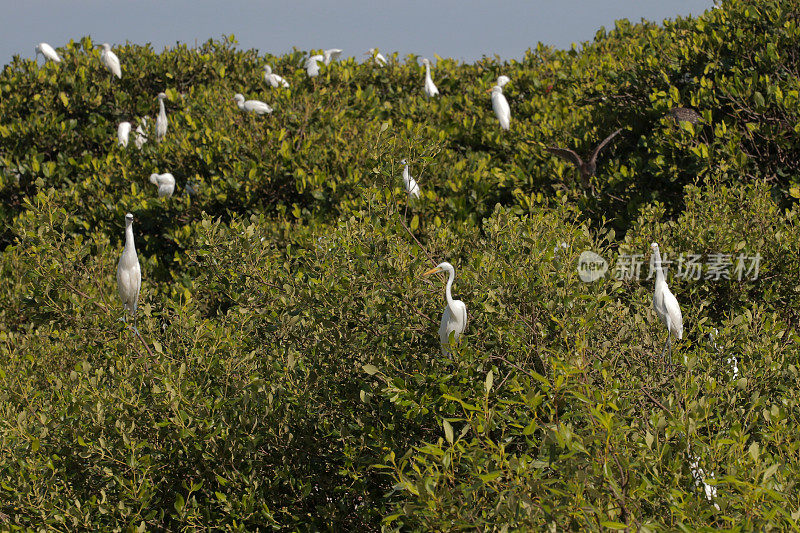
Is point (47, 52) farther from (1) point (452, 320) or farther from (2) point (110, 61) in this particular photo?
(1) point (452, 320)

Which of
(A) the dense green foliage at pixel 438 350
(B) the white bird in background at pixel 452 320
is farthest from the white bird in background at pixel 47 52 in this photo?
(B) the white bird in background at pixel 452 320

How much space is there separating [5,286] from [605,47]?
35.1 feet

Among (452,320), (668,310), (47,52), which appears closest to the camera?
(452,320)

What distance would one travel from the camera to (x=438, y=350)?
3701 mm

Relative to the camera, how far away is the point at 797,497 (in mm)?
2385

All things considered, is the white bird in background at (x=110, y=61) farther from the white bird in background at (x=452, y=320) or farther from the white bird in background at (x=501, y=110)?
the white bird in background at (x=452, y=320)

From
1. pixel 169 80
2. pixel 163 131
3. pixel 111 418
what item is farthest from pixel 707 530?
pixel 169 80

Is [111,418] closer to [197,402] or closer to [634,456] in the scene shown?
[197,402]

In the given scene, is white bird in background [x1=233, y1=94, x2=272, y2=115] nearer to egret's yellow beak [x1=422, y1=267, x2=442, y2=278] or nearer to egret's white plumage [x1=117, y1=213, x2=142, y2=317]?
egret's white plumage [x1=117, y1=213, x2=142, y2=317]

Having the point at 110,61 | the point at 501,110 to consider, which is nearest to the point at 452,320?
the point at 501,110

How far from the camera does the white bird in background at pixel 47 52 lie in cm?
1275

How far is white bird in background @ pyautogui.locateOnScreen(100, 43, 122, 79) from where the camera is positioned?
1220cm

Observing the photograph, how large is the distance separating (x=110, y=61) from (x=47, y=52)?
156 cm

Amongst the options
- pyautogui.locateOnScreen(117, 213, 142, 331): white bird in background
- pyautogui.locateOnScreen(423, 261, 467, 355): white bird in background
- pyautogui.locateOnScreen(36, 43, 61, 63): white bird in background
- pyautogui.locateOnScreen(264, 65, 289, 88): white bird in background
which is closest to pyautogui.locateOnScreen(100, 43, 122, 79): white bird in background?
pyautogui.locateOnScreen(36, 43, 61, 63): white bird in background
